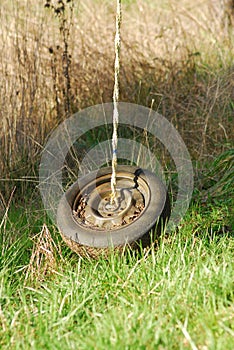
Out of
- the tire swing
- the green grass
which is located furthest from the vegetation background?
the tire swing

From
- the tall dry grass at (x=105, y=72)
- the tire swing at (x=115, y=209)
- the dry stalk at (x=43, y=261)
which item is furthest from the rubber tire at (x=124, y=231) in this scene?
the tall dry grass at (x=105, y=72)

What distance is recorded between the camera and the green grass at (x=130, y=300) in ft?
9.37

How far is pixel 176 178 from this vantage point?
16.8 ft

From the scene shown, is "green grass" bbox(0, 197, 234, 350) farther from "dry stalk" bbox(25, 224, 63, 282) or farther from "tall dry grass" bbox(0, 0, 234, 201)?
"tall dry grass" bbox(0, 0, 234, 201)

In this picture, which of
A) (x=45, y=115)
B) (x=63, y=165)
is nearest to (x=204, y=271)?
(x=63, y=165)

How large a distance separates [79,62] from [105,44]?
1.34ft

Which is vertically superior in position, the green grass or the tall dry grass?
the tall dry grass

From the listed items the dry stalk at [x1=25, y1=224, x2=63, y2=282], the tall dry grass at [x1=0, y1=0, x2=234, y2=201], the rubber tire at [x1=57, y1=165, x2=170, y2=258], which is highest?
the tall dry grass at [x1=0, y1=0, x2=234, y2=201]

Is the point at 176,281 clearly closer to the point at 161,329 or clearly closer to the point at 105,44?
the point at 161,329

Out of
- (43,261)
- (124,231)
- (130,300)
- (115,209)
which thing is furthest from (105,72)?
(130,300)

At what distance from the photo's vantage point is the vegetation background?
118 inches

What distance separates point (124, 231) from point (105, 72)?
10.0 ft

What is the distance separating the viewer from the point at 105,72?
6465mm

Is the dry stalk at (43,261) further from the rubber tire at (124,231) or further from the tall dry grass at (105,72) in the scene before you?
the tall dry grass at (105,72)
